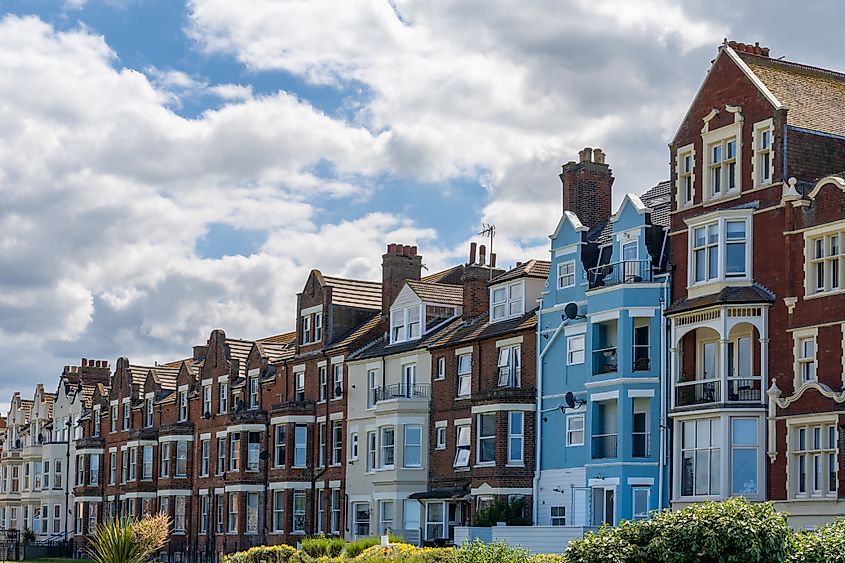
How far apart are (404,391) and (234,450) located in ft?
52.6

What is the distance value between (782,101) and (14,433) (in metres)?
79.7

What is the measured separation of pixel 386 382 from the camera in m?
64.8

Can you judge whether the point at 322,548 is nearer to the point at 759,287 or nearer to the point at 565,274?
the point at 565,274

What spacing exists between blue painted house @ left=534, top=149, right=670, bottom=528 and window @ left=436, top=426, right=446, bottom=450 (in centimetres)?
718

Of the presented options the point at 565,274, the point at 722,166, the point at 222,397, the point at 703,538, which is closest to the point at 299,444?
the point at 222,397

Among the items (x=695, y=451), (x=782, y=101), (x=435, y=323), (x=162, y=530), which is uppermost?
(x=782, y=101)

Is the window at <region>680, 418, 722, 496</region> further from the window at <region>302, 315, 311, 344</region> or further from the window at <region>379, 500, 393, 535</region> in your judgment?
the window at <region>302, 315, 311, 344</region>

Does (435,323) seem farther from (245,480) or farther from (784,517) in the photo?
(784,517)

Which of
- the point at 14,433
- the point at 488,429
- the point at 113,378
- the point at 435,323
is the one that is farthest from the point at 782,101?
the point at 14,433

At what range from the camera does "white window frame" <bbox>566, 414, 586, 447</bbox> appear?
173 feet

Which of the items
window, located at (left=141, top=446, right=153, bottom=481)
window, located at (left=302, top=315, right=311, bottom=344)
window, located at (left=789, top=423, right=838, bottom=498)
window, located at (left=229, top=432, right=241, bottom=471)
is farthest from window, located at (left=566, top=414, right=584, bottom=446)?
window, located at (left=141, top=446, right=153, bottom=481)

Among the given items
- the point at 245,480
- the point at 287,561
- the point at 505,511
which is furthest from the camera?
the point at 245,480

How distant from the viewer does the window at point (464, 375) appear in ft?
196

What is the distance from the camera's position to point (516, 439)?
55531mm
